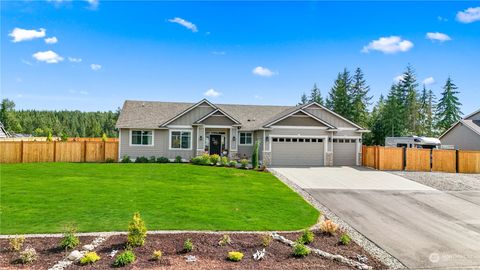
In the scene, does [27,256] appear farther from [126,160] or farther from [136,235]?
[126,160]

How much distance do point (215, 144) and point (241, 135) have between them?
2473mm

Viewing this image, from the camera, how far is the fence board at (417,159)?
24.0 meters

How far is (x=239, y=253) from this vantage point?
7547 mm

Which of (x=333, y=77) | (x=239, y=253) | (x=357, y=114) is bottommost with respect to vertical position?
(x=239, y=253)

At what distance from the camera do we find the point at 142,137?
2702cm

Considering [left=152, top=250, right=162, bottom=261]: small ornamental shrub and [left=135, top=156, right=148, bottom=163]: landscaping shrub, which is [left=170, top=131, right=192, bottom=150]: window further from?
[left=152, top=250, right=162, bottom=261]: small ornamental shrub

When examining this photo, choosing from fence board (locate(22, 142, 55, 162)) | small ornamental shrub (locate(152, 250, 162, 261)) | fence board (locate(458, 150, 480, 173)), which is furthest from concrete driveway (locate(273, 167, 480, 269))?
fence board (locate(22, 142, 55, 162))

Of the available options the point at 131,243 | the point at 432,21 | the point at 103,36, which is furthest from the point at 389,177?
the point at 103,36

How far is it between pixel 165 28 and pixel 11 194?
13.2 m

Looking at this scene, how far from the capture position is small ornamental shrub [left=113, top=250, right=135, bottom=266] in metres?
6.99

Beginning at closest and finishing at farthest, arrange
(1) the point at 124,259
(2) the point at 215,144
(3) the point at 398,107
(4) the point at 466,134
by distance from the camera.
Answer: (1) the point at 124,259
(2) the point at 215,144
(4) the point at 466,134
(3) the point at 398,107

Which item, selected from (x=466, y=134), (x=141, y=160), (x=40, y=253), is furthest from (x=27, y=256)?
(x=466, y=134)

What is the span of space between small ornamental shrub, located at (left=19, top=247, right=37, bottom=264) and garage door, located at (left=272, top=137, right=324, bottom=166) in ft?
65.6

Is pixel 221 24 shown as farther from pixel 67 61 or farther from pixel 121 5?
pixel 67 61
